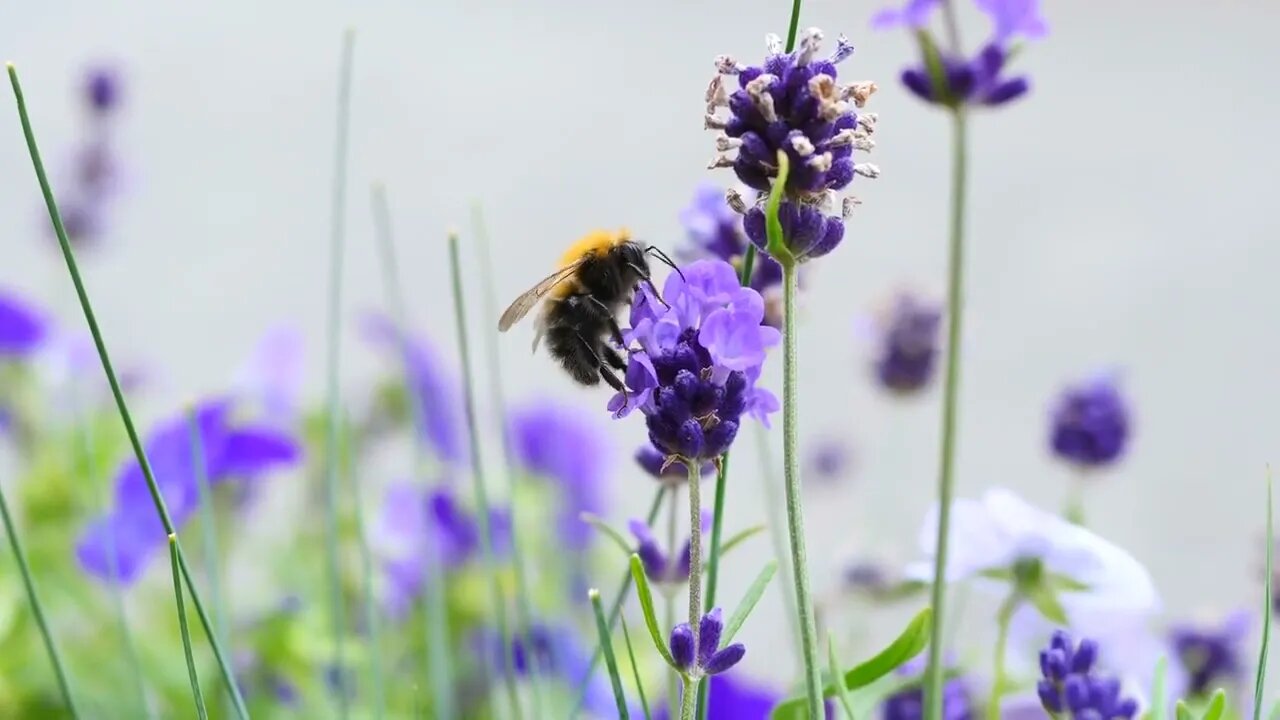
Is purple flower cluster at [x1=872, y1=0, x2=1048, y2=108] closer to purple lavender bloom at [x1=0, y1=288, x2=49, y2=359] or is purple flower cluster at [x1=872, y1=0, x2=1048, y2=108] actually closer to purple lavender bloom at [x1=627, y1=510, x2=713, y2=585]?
purple lavender bloom at [x1=627, y1=510, x2=713, y2=585]

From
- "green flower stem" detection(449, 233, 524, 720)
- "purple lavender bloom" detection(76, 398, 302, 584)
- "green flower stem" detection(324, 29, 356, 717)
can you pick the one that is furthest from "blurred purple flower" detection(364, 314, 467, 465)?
"green flower stem" detection(449, 233, 524, 720)

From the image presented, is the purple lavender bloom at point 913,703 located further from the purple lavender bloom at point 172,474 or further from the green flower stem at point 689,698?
the purple lavender bloom at point 172,474

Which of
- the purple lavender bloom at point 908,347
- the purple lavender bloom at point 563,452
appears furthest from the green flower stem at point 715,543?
the purple lavender bloom at point 563,452

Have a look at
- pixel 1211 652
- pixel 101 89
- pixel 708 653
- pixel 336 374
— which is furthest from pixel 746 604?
pixel 101 89

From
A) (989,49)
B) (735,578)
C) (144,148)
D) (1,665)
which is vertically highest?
(144,148)

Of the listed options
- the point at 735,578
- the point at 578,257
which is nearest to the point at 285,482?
the point at 578,257

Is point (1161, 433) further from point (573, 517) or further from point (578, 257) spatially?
point (578, 257)

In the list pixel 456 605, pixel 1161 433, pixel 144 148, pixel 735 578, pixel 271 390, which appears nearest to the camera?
pixel 456 605

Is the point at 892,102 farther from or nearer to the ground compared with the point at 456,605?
farther from the ground
